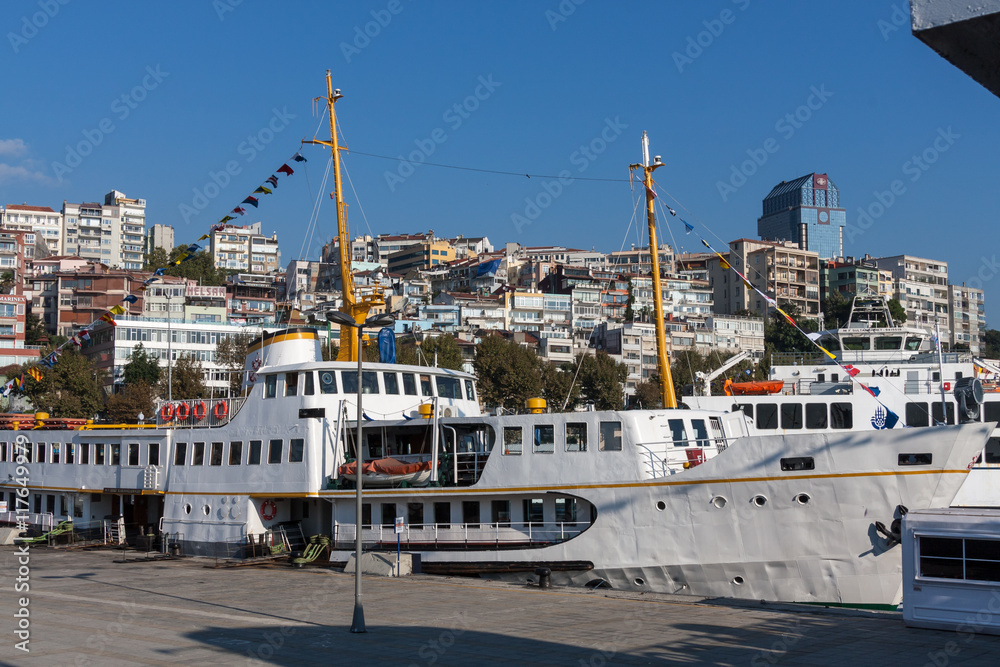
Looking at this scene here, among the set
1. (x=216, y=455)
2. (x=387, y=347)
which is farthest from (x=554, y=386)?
(x=216, y=455)

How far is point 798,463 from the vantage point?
1750cm

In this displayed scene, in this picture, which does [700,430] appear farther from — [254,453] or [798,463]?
[254,453]

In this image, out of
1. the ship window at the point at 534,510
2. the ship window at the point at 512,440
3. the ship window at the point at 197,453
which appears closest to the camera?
the ship window at the point at 534,510

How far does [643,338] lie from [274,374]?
244 ft

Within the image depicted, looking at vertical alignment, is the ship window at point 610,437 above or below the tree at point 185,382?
below

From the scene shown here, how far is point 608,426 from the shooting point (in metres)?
20.0

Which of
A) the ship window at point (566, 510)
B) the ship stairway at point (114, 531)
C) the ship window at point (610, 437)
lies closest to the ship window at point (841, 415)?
the ship window at point (610, 437)

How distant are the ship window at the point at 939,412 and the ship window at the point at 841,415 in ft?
7.84

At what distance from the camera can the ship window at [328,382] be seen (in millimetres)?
24078

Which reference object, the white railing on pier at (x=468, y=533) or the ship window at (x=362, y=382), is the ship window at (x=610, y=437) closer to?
the white railing on pier at (x=468, y=533)

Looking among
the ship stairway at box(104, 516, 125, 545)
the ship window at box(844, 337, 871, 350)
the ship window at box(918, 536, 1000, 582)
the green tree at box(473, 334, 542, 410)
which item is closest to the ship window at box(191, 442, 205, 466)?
the ship stairway at box(104, 516, 125, 545)

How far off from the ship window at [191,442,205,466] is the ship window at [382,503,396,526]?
22.2 ft

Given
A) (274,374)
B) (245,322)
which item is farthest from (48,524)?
(245,322)

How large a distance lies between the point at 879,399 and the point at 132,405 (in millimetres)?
49718
